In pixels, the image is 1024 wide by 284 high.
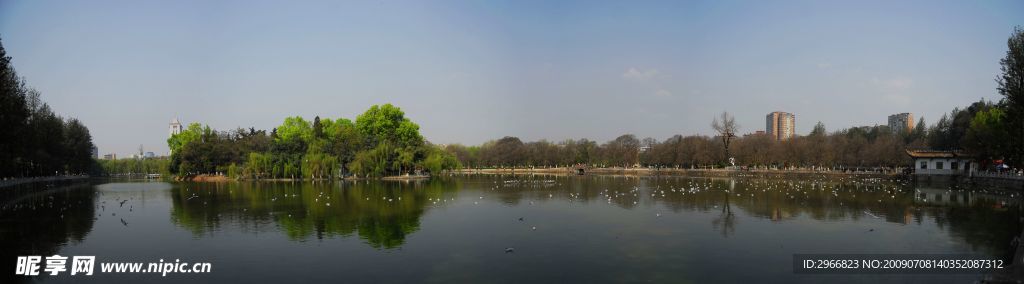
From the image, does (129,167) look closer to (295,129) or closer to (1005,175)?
(295,129)

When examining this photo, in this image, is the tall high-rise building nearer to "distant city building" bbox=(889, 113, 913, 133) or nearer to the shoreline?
"distant city building" bbox=(889, 113, 913, 133)

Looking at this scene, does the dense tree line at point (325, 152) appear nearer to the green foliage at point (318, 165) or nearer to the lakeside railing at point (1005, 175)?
the green foliage at point (318, 165)

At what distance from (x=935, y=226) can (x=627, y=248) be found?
473 inches

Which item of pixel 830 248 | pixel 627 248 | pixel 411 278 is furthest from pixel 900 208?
pixel 411 278

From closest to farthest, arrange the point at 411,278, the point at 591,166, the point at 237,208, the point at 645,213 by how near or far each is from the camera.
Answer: the point at 411,278, the point at 645,213, the point at 237,208, the point at 591,166

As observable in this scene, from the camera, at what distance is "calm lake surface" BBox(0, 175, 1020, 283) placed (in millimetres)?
13766

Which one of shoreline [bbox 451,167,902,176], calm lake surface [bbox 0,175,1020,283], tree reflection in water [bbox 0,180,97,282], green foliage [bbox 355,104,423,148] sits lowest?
calm lake surface [bbox 0,175,1020,283]

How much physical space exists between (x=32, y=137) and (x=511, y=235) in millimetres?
39624

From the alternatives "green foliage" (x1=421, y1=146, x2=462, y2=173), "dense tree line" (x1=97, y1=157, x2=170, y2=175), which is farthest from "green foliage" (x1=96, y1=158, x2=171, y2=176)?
"green foliage" (x1=421, y1=146, x2=462, y2=173)

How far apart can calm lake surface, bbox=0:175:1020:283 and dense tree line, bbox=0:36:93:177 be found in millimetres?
4526

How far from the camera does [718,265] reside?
568 inches

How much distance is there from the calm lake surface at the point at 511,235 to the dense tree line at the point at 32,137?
4.53 meters

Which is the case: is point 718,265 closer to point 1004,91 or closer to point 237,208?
point 237,208

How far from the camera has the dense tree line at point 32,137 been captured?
29.4 meters
